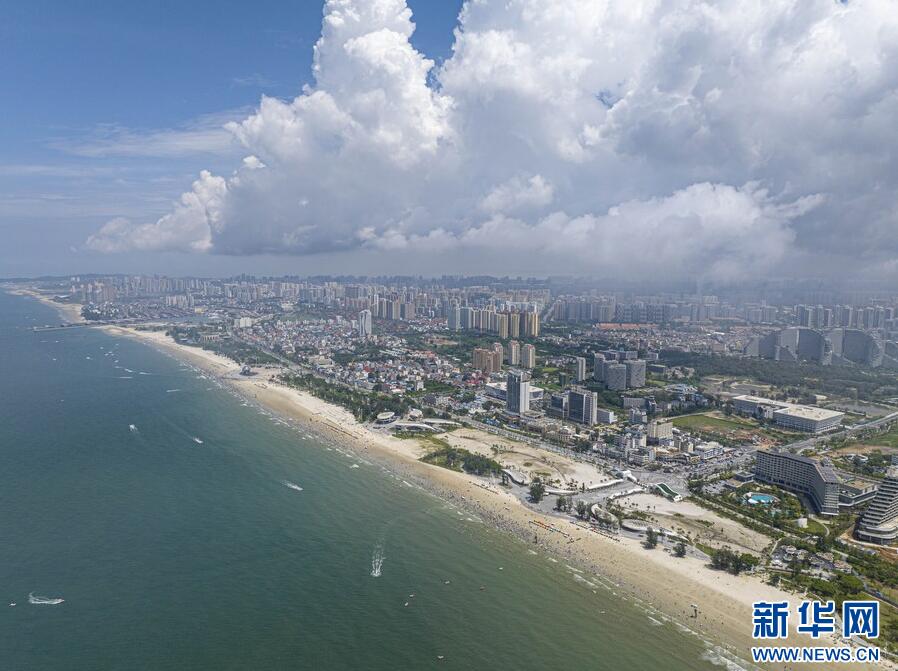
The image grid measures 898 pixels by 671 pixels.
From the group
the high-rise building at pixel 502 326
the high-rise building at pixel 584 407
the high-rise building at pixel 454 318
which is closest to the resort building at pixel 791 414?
the high-rise building at pixel 584 407

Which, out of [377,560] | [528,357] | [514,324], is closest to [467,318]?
[514,324]

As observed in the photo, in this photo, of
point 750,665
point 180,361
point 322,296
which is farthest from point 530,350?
point 322,296

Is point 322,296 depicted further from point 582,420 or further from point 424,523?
point 424,523

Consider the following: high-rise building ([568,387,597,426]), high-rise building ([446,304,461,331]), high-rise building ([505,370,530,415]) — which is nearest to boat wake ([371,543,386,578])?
high-rise building ([505,370,530,415])

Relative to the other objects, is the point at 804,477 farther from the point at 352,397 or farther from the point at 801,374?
the point at 801,374

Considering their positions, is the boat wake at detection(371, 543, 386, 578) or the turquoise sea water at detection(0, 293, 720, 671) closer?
the turquoise sea water at detection(0, 293, 720, 671)

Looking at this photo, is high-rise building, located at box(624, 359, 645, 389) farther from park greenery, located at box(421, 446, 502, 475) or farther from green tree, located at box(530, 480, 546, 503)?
green tree, located at box(530, 480, 546, 503)
